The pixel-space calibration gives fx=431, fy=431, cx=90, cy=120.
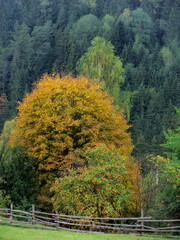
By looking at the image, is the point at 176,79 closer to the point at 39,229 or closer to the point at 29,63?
the point at 29,63

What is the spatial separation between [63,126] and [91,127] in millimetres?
2255

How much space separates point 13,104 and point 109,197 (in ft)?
252

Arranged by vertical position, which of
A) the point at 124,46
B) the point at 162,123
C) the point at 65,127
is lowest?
the point at 162,123

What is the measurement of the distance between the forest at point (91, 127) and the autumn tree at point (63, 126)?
80mm

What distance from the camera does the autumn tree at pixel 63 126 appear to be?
32188 millimetres

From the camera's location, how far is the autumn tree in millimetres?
32188

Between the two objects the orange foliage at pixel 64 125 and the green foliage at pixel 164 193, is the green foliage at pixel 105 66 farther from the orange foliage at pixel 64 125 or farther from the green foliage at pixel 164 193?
the green foliage at pixel 164 193

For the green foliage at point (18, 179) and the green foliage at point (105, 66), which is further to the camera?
the green foliage at point (105, 66)

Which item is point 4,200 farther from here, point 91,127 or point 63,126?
point 91,127

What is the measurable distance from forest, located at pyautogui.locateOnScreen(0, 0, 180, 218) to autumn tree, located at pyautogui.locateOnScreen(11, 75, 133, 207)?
8 centimetres

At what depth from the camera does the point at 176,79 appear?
103438mm

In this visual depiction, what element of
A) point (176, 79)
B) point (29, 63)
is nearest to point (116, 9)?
point (29, 63)

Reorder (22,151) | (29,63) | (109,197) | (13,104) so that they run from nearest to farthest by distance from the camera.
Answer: (109,197) → (22,151) → (13,104) → (29,63)

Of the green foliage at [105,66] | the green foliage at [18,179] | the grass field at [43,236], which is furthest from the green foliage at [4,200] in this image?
the green foliage at [105,66]
